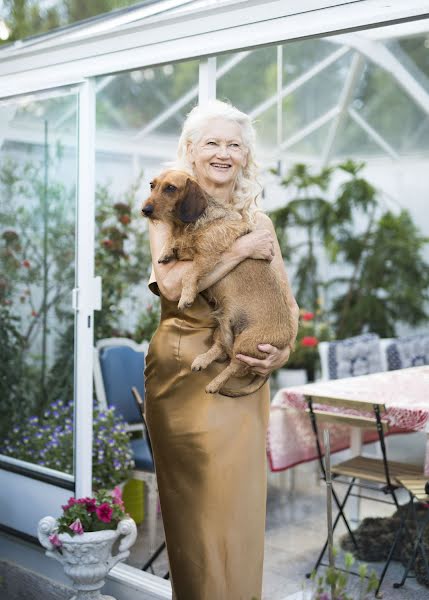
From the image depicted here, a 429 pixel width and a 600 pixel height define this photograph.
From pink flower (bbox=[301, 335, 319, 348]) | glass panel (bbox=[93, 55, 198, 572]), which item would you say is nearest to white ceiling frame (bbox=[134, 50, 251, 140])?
glass panel (bbox=[93, 55, 198, 572])

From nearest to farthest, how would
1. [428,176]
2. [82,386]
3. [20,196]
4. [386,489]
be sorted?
1. [82,386]
2. [386,489]
3. [20,196]
4. [428,176]

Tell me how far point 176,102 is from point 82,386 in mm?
4471

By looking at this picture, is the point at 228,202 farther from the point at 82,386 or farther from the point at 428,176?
the point at 428,176

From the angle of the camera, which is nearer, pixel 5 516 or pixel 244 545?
pixel 244 545

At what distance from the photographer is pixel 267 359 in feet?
7.71

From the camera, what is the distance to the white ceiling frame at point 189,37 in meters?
2.59

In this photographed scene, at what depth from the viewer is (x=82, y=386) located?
361cm

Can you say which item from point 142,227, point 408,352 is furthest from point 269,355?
point 408,352

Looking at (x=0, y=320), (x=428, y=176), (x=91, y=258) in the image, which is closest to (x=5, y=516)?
(x=0, y=320)

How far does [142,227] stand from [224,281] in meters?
3.72

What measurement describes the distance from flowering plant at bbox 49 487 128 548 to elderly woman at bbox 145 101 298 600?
0.73 meters

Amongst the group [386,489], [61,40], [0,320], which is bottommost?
[386,489]

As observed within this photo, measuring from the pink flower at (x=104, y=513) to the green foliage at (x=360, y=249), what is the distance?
5.15 metres

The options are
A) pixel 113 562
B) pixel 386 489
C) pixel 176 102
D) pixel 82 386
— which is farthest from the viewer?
pixel 176 102
